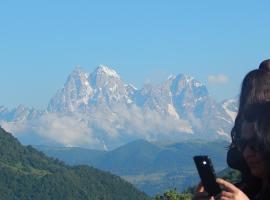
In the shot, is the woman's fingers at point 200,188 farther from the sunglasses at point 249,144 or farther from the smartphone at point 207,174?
the sunglasses at point 249,144

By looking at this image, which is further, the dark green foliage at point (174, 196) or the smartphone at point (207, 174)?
the dark green foliage at point (174, 196)

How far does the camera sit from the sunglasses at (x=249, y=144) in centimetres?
418

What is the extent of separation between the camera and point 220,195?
157 inches

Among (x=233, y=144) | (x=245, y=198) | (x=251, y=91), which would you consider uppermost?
(x=251, y=91)

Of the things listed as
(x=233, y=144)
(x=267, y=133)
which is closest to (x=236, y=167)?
(x=233, y=144)

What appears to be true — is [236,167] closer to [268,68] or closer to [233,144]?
[233,144]

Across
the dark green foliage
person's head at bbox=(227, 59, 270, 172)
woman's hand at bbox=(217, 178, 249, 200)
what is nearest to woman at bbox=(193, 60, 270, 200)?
person's head at bbox=(227, 59, 270, 172)

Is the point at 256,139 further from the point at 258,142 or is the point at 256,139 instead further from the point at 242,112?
the point at 242,112

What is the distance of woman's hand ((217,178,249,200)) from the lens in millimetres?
3969

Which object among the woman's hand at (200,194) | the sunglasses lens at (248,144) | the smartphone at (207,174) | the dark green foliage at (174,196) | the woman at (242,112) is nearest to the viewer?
the smartphone at (207,174)

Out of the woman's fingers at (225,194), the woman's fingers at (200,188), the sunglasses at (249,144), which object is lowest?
the woman's fingers at (225,194)


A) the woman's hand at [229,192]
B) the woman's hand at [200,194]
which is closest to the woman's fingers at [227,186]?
the woman's hand at [229,192]

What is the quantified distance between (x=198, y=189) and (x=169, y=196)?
89380 mm

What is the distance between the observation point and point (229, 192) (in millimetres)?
3998
